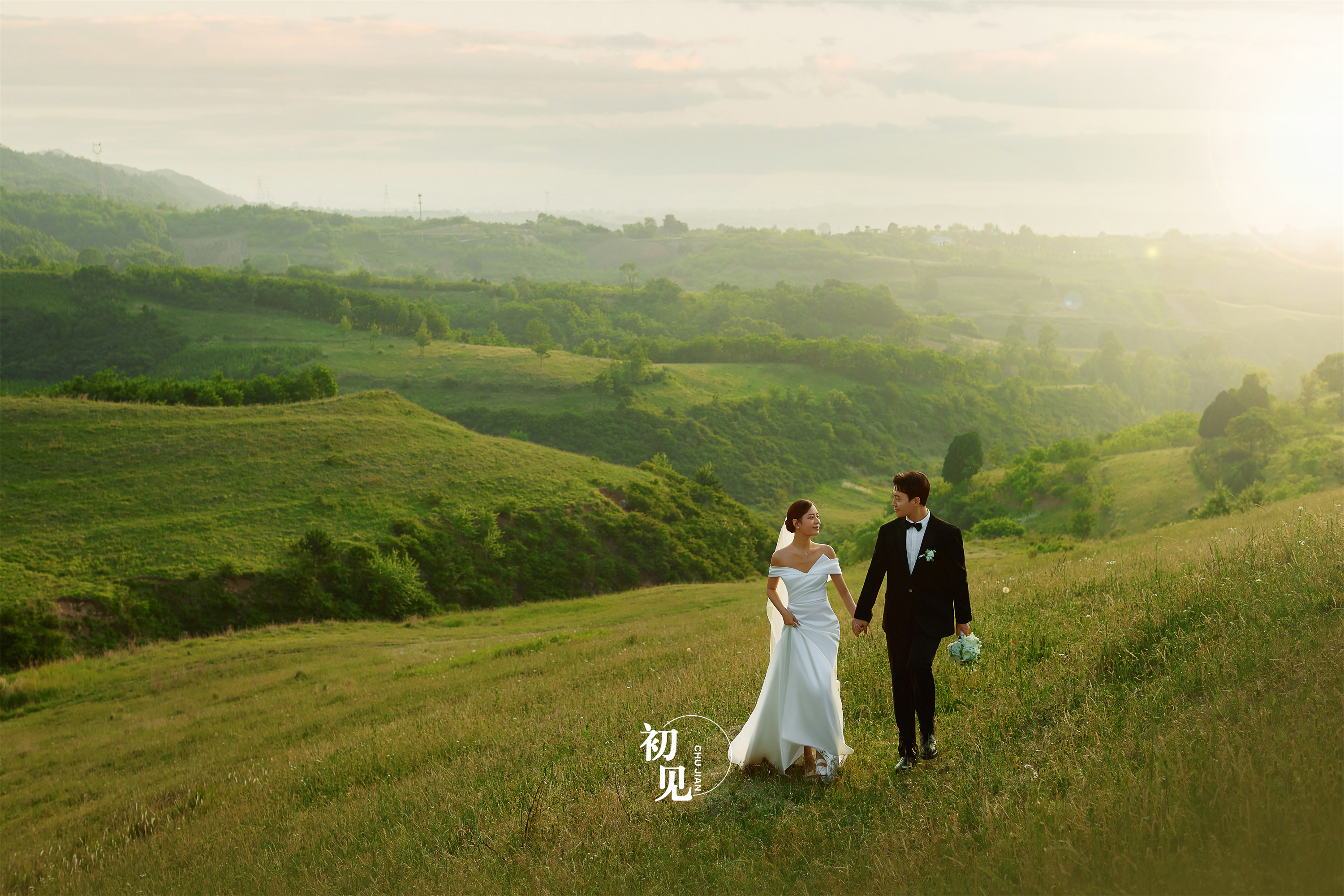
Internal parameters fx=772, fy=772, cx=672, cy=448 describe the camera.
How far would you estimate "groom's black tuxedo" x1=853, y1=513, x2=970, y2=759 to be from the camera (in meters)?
6.84

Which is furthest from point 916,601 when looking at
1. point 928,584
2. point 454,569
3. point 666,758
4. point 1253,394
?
point 1253,394

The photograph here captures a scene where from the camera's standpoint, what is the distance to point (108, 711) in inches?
1000

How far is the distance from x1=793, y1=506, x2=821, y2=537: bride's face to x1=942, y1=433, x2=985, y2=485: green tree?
102 metres

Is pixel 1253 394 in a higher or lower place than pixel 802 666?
lower

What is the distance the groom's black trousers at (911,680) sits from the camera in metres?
6.85

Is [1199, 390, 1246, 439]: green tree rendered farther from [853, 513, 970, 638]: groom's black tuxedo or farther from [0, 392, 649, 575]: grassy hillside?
[853, 513, 970, 638]: groom's black tuxedo

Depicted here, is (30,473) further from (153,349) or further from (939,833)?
(153,349)

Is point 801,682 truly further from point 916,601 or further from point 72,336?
point 72,336

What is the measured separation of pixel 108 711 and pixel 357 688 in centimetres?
1010

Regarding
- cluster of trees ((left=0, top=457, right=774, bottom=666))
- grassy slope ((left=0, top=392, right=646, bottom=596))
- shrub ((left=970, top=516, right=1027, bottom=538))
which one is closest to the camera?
cluster of trees ((left=0, top=457, right=774, bottom=666))

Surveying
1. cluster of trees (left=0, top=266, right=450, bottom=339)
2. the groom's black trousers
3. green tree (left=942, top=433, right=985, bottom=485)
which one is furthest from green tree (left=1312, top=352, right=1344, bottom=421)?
cluster of trees (left=0, top=266, right=450, bottom=339)

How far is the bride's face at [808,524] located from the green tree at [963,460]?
336 feet

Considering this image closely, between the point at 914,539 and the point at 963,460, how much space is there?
104541mm

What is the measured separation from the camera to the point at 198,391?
72.9m
